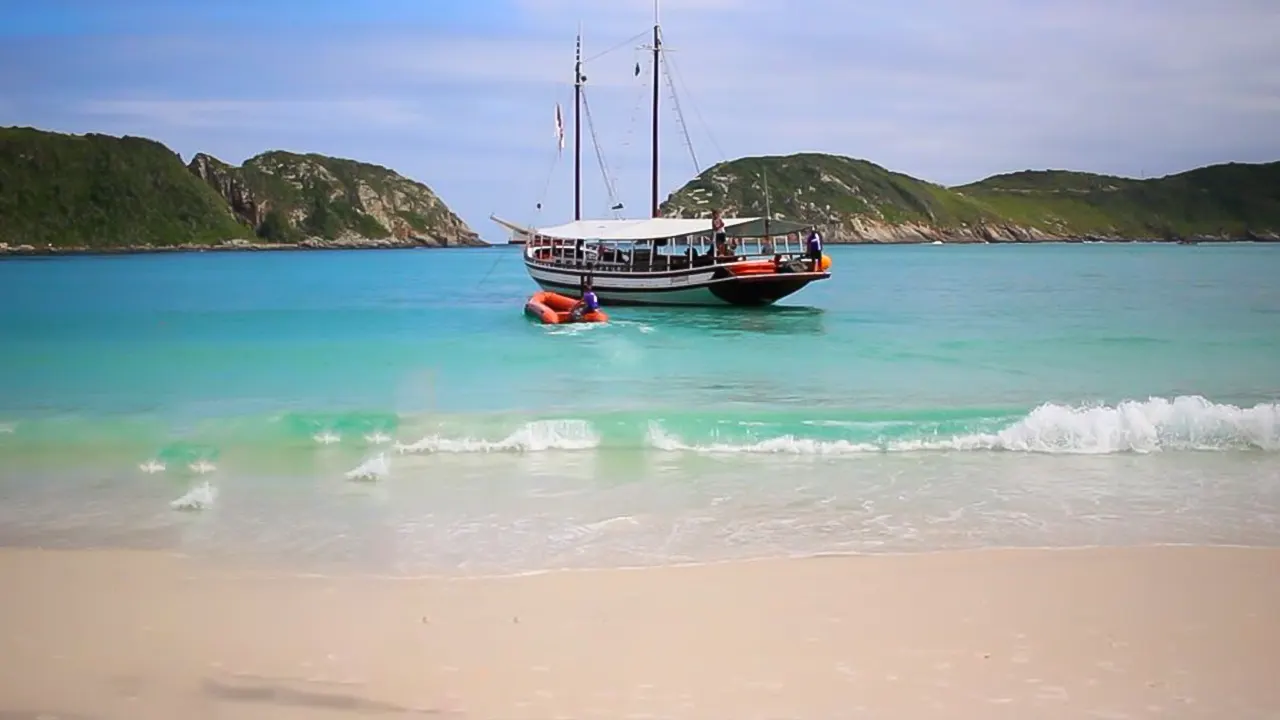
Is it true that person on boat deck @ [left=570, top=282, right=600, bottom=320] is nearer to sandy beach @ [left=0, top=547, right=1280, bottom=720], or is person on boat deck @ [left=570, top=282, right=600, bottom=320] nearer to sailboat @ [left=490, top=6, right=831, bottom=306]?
sailboat @ [left=490, top=6, right=831, bottom=306]

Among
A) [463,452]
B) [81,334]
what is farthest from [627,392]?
[81,334]

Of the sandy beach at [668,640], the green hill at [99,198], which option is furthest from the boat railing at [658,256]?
the green hill at [99,198]

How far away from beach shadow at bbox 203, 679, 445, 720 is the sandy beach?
0.05ft

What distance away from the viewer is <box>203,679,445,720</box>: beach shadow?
16.2ft

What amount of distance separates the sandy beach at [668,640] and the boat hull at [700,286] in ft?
99.7

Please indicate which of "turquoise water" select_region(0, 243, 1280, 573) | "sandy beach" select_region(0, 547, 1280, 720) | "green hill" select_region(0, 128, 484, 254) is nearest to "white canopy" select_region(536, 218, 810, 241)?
"turquoise water" select_region(0, 243, 1280, 573)

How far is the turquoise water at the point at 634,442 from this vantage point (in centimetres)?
850

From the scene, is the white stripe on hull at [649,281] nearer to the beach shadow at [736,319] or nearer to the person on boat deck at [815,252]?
the beach shadow at [736,319]

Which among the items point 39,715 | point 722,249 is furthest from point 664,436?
point 722,249

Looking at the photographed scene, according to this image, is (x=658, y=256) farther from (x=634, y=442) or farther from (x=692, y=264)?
(x=634, y=442)

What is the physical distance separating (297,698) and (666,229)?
112 ft

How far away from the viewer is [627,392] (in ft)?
59.9

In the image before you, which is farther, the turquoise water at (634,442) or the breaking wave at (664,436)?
the breaking wave at (664,436)

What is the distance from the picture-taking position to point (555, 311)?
116ft
